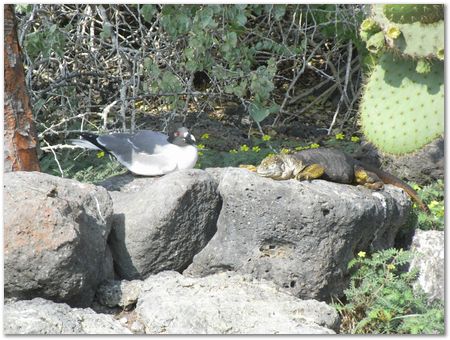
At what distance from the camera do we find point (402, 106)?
471 centimetres

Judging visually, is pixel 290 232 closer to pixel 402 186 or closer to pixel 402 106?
pixel 402 106

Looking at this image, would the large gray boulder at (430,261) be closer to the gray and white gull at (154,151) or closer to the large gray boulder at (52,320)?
the gray and white gull at (154,151)

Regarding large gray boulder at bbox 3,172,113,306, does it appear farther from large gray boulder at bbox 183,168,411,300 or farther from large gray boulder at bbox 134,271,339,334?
large gray boulder at bbox 183,168,411,300

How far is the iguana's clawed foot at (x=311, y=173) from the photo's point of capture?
16.2ft

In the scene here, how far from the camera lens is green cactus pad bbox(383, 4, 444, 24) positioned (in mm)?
4305

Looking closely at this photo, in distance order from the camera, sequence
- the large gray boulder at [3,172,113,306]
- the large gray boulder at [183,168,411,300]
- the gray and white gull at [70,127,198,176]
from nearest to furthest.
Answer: the large gray boulder at [3,172,113,306] < the large gray boulder at [183,168,411,300] < the gray and white gull at [70,127,198,176]

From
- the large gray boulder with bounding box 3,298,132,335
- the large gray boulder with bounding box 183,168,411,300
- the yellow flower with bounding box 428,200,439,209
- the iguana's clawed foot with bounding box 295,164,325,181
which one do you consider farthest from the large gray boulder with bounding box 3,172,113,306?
the yellow flower with bounding box 428,200,439,209

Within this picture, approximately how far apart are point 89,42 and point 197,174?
8.63 ft

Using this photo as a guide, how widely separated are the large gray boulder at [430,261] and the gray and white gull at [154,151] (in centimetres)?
146

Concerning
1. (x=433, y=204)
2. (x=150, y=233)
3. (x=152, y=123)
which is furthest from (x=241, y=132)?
(x=150, y=233)

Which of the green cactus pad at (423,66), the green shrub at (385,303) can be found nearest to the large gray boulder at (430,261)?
the green shrub at (385,303)

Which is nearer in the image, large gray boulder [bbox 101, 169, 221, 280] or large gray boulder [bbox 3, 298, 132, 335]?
large gray boulder [bbox 3, 298, 132, 335]

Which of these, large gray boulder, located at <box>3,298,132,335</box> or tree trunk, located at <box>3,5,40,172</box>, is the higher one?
tree trunk, located at <box>3,5,40,172</box>

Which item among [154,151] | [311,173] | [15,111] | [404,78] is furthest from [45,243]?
[404,78]
